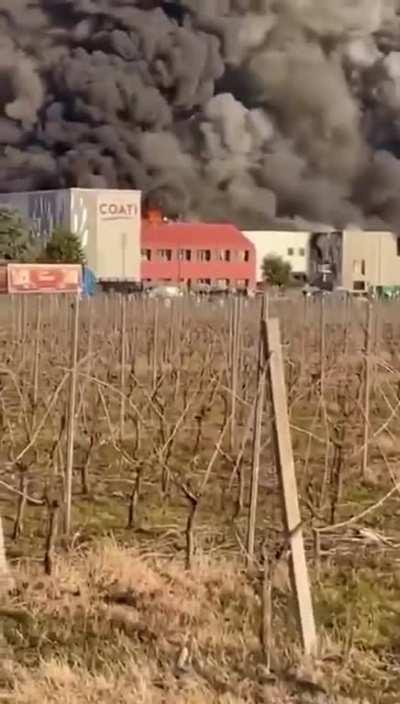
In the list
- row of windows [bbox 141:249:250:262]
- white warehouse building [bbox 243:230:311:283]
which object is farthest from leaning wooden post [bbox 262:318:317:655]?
white warehouse building [bbox 243:230:311:283]

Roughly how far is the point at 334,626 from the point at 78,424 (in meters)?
7.31

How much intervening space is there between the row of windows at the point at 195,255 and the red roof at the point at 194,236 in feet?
1.08

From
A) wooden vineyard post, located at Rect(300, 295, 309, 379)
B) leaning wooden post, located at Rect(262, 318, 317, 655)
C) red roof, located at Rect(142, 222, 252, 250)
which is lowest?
wooden vineyard post, located at Rect(300, 295, 309, 379)

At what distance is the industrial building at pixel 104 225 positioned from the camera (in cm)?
7312

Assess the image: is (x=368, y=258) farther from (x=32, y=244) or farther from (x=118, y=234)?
(x=32, y=244)

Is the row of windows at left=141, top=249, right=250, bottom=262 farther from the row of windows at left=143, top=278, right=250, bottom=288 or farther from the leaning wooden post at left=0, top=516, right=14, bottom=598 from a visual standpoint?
the leaning wooden post at left=0, top=516, right=14, bottom=598

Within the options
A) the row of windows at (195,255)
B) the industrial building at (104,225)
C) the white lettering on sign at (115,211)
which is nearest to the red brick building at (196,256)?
the row of windows at (195,255)

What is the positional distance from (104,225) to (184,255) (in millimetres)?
6243

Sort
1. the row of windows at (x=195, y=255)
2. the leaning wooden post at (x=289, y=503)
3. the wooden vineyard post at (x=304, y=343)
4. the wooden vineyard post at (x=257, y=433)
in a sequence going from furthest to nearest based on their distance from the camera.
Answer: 1. the row of windows at (x=195, y=255)
2. the wooden vineyard post at (x=304, y=343)
3. the wooden vineyard post at (x=257, y=433)
4. the leaning wooden post at (x=289, y=503)

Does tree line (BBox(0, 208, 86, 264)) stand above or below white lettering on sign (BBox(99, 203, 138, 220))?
below

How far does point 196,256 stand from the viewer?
7856 centimetres

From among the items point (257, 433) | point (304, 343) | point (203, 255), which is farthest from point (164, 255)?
point (257, 433)

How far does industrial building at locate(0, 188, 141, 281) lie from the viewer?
7312 centimetres

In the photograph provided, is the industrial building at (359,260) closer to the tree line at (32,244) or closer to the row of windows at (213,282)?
the row of windows at (213,282)
